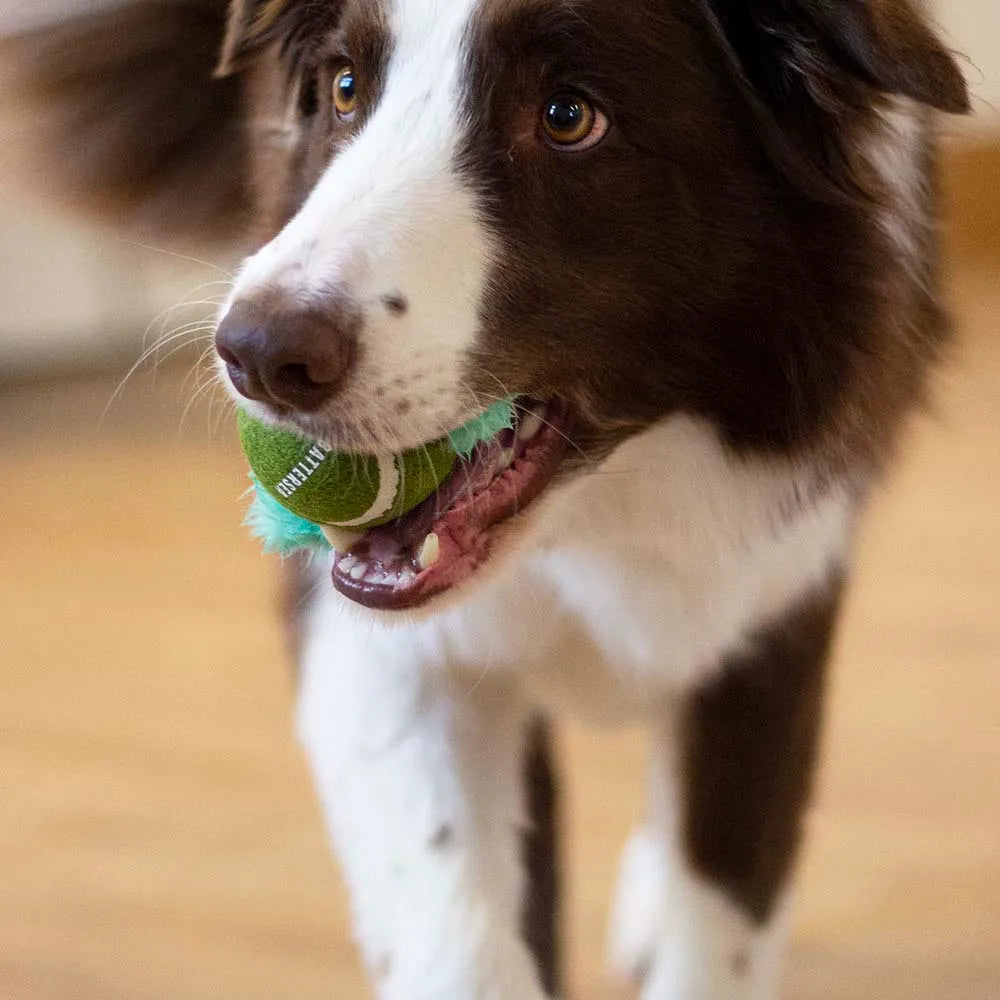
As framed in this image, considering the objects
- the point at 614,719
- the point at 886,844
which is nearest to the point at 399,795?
the point at 614,719

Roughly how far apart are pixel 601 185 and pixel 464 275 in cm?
18

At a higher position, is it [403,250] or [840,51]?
[840,51]

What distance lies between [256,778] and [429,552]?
1254 millimetres

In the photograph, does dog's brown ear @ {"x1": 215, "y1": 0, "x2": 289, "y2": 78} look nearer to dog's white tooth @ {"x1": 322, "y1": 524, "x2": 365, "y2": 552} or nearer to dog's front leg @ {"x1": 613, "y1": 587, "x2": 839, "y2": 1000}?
dog's white tooth @ {"x1": 322, "y1": 524, "x2": 365, "y2": 552}

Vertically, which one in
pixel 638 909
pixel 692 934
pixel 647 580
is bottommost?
pixel 638 909

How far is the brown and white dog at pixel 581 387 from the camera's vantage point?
1.45m

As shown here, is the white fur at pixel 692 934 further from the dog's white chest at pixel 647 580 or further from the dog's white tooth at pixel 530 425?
the dog's white tooth at pixel 530 425

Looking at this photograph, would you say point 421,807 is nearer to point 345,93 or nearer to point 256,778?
point 345,93

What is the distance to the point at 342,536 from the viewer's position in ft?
5.02

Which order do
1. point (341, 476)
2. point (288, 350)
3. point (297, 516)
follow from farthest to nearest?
point (297, 516) → point (341, 476) → point (288, 350)

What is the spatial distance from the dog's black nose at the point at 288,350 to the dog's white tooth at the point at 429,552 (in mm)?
199

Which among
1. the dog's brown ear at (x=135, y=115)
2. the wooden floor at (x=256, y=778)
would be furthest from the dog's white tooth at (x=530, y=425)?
the dog's brown ear at (x=135, y=115)

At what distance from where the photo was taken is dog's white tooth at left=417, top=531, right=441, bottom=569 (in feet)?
4.94

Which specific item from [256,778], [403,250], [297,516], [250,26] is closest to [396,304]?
[403,250]
